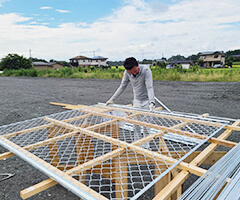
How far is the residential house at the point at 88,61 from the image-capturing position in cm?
5941

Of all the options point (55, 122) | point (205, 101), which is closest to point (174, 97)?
point (205, 101)

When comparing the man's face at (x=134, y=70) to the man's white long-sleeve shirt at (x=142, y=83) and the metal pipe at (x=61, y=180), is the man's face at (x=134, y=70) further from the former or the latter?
the metal pipe at (x=61, y=180)

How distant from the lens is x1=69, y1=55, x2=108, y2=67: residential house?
195 ft

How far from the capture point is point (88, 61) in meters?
60.6

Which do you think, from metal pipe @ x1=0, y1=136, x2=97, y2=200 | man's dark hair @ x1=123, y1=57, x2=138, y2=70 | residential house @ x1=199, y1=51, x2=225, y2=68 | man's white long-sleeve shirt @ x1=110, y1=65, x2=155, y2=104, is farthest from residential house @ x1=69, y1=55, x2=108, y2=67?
metal pipe @ x1=0, y1=136, x2=97, y2=200

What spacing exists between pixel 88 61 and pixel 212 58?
34.8m

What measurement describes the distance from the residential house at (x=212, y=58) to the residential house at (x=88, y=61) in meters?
27.8

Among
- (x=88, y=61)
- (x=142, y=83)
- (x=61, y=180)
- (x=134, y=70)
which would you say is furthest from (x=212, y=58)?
(x=61, y=180)

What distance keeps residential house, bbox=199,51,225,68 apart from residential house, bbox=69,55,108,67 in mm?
27807

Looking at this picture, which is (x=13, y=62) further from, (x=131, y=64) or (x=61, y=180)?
(x=61, y=180)

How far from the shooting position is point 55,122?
108 inches

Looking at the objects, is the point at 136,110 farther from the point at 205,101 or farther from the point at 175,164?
the point at 205,101

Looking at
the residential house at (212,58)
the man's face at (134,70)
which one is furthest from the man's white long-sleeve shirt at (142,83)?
the residential house at (212,58)

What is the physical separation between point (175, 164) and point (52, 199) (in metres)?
1.80
